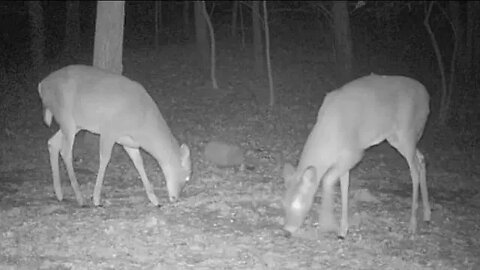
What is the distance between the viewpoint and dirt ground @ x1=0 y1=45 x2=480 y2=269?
25.9 feet

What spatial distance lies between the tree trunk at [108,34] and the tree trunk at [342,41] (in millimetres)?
10623

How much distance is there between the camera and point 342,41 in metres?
22.9

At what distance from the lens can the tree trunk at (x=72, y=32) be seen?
28.3 metres

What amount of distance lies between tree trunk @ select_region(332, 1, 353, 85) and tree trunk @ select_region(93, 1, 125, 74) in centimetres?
1062

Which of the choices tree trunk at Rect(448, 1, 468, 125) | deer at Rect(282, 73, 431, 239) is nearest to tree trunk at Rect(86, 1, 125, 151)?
deer at Rect(282, 73, 431, 239)

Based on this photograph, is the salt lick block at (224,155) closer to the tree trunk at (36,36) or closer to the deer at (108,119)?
the deer at (108,119)

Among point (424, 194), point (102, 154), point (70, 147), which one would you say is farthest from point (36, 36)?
point (424, 194)

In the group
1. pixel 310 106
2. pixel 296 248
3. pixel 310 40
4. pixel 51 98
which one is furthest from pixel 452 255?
pixel 310 40

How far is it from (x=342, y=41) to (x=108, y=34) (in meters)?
10.9

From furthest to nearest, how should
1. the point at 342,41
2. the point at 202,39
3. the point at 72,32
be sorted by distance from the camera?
1. the point at 72,32
2. the point at 202,39
3. the point at 342,41

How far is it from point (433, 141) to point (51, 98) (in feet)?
30.8

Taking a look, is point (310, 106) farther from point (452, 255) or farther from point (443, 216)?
point (452, 255)

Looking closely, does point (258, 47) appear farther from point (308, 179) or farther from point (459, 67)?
point (308, 179)

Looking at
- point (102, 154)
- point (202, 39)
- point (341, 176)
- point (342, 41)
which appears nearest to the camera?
point (341, 176)
